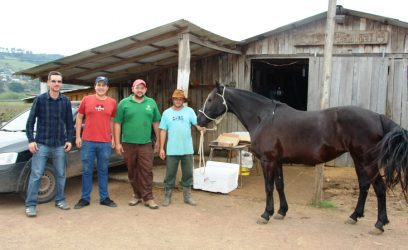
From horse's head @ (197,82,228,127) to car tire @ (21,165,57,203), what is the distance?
2.40 meters

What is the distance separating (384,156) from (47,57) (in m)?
42.0

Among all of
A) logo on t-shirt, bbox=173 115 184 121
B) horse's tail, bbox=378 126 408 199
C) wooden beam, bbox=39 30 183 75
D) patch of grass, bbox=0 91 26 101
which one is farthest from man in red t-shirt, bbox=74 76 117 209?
patch of grass, bbox=0 91 26 101

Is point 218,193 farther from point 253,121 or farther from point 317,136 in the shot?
point 317,136

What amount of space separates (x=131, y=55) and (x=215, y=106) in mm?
3369

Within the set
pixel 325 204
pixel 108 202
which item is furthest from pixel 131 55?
pixel 325 204

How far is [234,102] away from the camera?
18.5 ft

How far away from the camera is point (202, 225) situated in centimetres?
493

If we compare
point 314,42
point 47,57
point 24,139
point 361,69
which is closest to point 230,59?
point 314,42

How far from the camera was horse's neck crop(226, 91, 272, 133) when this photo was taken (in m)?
5.41

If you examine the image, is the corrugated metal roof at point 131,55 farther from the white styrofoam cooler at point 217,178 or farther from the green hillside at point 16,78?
the green hillside at point 16,78

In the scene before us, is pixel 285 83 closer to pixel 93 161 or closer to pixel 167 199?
pixel 167 199

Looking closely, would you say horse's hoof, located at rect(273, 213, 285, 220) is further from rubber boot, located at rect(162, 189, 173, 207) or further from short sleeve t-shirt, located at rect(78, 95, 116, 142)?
short sleeve t-shirt, located at rect(78, 95, 116, 142)

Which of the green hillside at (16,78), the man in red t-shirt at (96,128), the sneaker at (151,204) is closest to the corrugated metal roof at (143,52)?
the man in red t-shirt at (96,128)

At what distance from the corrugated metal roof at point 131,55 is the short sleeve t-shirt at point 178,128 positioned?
1579 mm
